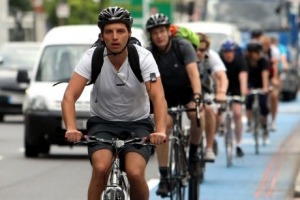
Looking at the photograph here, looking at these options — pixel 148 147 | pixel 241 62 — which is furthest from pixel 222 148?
pixel 148 147

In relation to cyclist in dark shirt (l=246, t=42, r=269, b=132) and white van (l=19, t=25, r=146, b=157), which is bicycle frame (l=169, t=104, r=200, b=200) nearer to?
white van (l=19, t=25, r=146, b=157)

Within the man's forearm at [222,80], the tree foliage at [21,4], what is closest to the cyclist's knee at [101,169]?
the man's forearm at [222,80]

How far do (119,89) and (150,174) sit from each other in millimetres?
Answer: 8292

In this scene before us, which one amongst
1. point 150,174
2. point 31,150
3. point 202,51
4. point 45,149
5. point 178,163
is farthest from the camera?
point 45,149

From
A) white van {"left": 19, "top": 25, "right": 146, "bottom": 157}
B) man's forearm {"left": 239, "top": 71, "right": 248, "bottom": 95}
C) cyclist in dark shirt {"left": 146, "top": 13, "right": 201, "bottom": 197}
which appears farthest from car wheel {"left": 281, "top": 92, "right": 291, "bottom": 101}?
cyclist in dark shirt {"left": 146, "top": 13, "right": 201, "bottom": 197}

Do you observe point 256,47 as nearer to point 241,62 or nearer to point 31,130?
point 241,62

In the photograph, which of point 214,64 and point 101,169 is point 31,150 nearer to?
point 214,64

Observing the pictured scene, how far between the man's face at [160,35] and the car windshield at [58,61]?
7.60 m

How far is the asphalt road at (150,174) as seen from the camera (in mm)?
15367

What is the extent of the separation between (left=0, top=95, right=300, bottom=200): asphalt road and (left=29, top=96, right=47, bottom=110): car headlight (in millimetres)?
751

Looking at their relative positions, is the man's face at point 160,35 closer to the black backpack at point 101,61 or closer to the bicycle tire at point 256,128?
the black backpack at point 101,61

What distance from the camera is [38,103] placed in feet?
65.8

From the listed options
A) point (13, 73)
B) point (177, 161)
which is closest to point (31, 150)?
point (177, 161)

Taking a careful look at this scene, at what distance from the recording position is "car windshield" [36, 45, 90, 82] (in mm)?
20562
